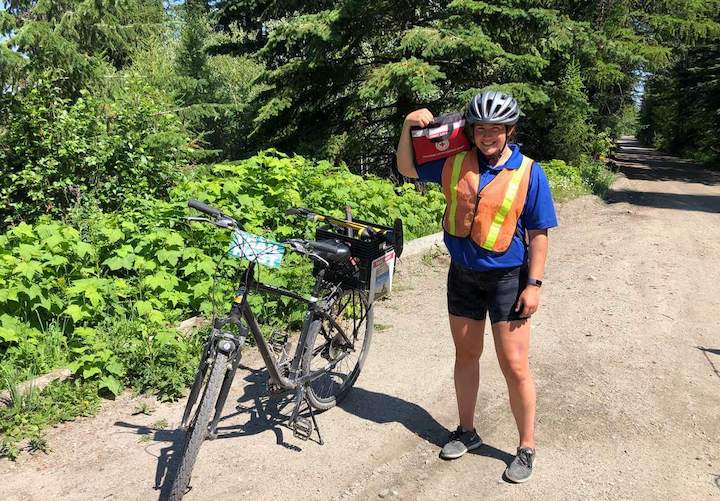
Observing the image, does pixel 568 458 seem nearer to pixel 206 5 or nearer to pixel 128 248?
pixel 128 248

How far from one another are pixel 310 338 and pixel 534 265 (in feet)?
5.03

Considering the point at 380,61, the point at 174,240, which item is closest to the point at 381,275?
the point at 174,240

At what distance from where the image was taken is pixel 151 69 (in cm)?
1705

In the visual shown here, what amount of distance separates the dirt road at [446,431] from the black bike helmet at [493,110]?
2052mm

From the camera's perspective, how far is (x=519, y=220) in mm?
3184

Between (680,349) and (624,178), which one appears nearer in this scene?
(680,349)

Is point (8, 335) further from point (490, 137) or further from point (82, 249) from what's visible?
point (490, 137)

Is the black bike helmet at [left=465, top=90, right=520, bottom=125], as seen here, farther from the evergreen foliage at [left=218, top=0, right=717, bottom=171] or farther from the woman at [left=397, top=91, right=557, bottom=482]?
the evergreen foliage at [left=218, top=0, right=717, bottom=171]

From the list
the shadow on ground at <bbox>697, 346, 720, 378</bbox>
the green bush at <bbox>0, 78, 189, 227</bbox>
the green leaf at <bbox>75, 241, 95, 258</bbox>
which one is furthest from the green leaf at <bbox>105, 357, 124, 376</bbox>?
the green bush at <bbox>0, 78, 189, 227</bbox>

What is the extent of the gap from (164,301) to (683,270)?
6.90 m

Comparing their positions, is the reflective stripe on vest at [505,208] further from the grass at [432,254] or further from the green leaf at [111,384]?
the grass at [432,254]

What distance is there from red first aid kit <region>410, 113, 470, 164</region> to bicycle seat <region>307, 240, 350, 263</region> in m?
0.85

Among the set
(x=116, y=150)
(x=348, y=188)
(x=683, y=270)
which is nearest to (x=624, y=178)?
(x=683, y=270)

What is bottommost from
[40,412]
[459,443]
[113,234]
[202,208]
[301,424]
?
[459,443]
